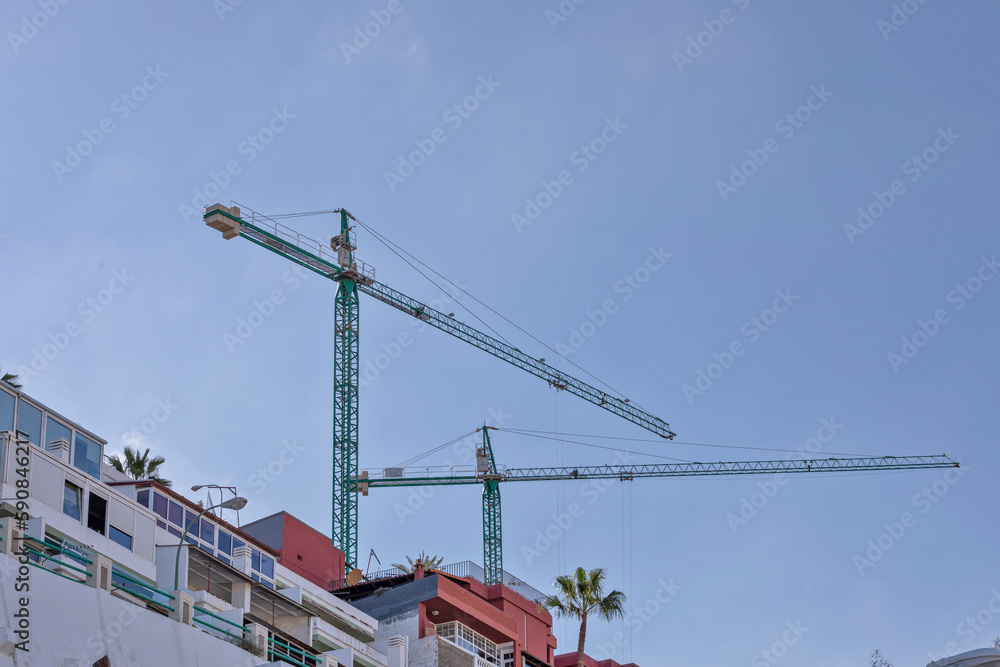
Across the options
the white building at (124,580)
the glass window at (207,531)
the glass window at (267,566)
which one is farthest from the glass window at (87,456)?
the glass window at (267,566)

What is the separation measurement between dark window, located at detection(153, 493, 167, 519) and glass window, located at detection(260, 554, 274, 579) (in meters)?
4.99

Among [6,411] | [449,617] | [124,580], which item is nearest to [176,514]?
[6,411]

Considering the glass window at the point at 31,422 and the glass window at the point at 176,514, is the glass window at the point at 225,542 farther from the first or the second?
the glass window at the point at 31,422

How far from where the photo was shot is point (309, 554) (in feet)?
194

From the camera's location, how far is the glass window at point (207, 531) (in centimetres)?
4666

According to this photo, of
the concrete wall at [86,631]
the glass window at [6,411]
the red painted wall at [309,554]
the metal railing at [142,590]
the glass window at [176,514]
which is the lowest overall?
the concrete wall at [86,631]

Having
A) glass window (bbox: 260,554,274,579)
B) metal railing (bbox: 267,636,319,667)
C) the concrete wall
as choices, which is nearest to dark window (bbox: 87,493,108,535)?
metal railing (bbox: 267,636,319,667)

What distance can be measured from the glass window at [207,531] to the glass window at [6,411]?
9871 millimetres

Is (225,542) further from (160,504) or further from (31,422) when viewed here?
(31,422)

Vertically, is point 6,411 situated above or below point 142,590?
above

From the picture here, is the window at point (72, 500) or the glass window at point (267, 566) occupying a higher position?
the glass window at point (267, 566)

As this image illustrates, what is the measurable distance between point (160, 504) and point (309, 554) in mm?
15521

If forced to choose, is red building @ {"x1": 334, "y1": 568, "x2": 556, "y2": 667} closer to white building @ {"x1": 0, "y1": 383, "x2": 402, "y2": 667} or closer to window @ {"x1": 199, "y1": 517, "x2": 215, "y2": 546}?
white building @ {"x1": 0, "y1": 383, "x2": 402, "y2": 667}

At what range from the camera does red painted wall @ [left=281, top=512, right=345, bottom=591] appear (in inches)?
2248
